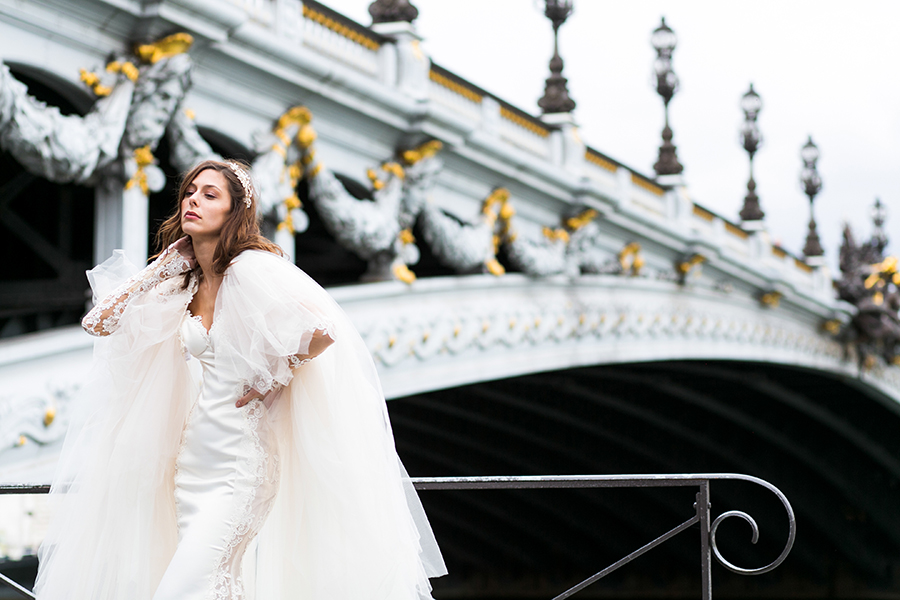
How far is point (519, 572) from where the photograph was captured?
32.0 metres

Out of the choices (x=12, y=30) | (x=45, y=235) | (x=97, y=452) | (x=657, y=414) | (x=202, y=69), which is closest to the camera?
(x=97, y=452)

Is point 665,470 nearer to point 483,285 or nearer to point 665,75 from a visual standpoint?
point 665,75

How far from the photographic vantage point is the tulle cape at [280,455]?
143 inches

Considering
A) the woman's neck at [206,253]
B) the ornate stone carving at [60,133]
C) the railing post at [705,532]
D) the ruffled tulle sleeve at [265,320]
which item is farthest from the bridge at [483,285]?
the railing post at [705,532]

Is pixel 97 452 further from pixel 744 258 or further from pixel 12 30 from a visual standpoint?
Answer: pixel 744 258

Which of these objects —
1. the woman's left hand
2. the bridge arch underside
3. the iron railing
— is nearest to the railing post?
the iron railing

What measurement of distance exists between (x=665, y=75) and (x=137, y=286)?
61.3 ft

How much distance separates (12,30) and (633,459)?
895 inches

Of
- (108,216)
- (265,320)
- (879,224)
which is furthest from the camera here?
(879,224)

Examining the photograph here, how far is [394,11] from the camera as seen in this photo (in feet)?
42.7

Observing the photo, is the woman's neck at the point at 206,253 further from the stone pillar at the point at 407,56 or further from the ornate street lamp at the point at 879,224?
the ornate street lamp at the point at 879,224

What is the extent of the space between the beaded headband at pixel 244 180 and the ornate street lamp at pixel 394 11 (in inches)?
376

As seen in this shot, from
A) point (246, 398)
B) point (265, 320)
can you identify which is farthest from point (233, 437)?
point (265, 320)

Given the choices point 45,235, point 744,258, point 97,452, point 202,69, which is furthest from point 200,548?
point 744,258
